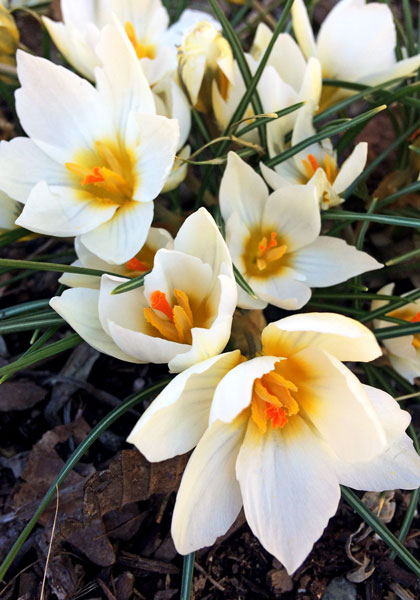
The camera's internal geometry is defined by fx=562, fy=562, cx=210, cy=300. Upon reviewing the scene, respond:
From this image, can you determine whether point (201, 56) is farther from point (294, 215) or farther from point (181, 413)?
point (181, 413)

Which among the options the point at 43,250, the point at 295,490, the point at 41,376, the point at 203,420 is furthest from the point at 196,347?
the point at 43,250

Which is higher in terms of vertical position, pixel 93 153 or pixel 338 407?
pixel 93 153

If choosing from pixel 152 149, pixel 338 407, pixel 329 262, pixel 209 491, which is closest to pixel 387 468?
pixel 338 407

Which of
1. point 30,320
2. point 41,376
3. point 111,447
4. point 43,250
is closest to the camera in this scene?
point 30,320

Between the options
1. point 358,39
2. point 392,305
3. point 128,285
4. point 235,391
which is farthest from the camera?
point 358,39

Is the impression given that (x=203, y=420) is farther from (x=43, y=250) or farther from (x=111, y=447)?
(x=43, y=250)

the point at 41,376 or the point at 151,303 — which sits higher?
the point at 151,303

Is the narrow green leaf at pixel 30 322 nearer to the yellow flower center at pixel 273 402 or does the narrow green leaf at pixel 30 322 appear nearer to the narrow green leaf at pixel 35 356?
the narrow green leaf at pixel 35 356

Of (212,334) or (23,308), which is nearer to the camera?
(212,334)
